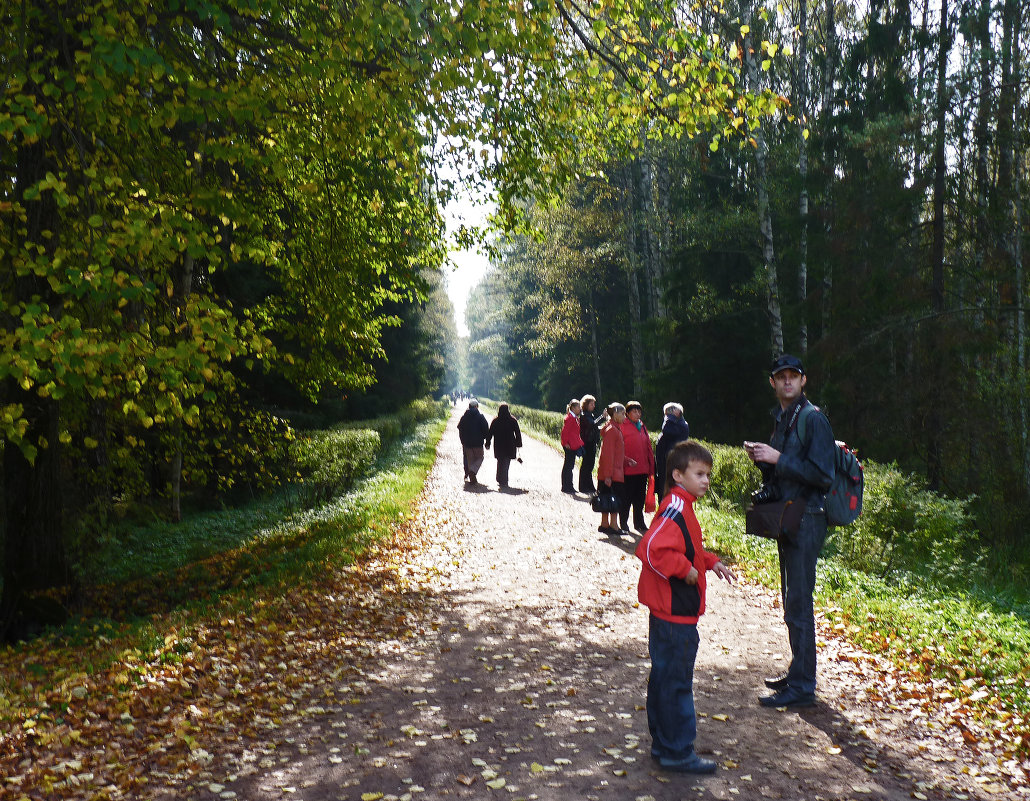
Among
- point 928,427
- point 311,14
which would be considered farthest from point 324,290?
point 928,427

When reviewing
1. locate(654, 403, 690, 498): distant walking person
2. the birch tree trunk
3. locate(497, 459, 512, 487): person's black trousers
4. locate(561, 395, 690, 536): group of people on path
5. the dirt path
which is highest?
the birch tree trunk

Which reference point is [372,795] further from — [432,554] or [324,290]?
[324,290]

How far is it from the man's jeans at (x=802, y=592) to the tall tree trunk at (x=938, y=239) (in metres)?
12.3

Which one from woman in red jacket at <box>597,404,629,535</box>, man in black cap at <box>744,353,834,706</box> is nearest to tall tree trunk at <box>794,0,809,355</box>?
woman in red jacket at <box>597,404,629,535</box>

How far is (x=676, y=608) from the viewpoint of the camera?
13.8ft

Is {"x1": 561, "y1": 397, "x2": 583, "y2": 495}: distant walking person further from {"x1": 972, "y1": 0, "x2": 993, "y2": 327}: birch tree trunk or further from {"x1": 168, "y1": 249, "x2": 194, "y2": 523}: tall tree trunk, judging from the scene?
{"x1": 972, "y1": 0, "x2": 993, "y2": 327}: birch tree trunk

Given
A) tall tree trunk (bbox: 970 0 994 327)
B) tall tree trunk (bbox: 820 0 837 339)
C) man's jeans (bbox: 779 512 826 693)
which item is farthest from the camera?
tall tree trunk (bbox: 820 0 837 339)

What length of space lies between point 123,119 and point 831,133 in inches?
651

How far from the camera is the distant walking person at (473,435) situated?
17469 millimetres

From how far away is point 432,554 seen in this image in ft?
34.6

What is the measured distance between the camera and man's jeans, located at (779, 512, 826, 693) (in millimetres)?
4980

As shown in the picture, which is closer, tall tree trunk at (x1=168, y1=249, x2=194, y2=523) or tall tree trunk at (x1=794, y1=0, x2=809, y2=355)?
tall tree trunk at (x1=168, y1=249, x2=194, y2=523)

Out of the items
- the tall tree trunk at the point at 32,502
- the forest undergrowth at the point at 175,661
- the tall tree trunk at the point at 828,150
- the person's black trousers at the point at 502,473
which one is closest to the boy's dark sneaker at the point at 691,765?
the forest undergrowth at the point at 175,661

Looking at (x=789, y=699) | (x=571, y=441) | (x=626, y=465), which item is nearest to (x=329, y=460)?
(x=571, y=441)
